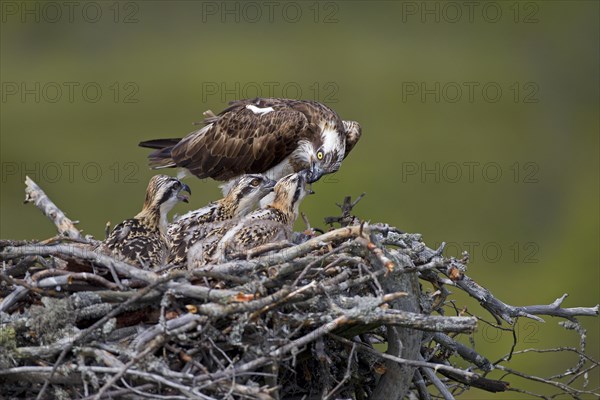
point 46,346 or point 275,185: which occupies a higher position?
point 275,185

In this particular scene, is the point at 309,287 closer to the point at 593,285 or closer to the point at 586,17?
the point at 593,285

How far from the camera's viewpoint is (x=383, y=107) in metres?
21.4

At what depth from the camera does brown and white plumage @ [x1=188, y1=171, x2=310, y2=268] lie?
24.1ft

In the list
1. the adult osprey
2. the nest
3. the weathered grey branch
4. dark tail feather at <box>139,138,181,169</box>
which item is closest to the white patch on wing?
the adult osprey

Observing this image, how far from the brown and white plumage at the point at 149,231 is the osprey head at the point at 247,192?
0.32m

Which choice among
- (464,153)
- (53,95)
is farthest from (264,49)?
(464,153)

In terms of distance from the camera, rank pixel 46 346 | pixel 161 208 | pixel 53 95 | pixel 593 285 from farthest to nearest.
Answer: pixel 53 95 → pixel 593 285 → pixel 161 208 → pixel 46 346

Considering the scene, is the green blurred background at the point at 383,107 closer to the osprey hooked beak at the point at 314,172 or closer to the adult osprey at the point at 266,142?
the adult osprey at the point at 266,142

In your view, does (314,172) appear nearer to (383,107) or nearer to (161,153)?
(161,153)

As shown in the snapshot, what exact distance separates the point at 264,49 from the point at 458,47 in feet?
11.3

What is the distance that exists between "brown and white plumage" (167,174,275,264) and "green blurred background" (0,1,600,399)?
24.0ft

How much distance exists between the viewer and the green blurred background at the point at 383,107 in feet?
60.7

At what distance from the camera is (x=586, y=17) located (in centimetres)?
2519

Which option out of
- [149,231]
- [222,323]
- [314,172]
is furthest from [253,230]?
[314,172]
